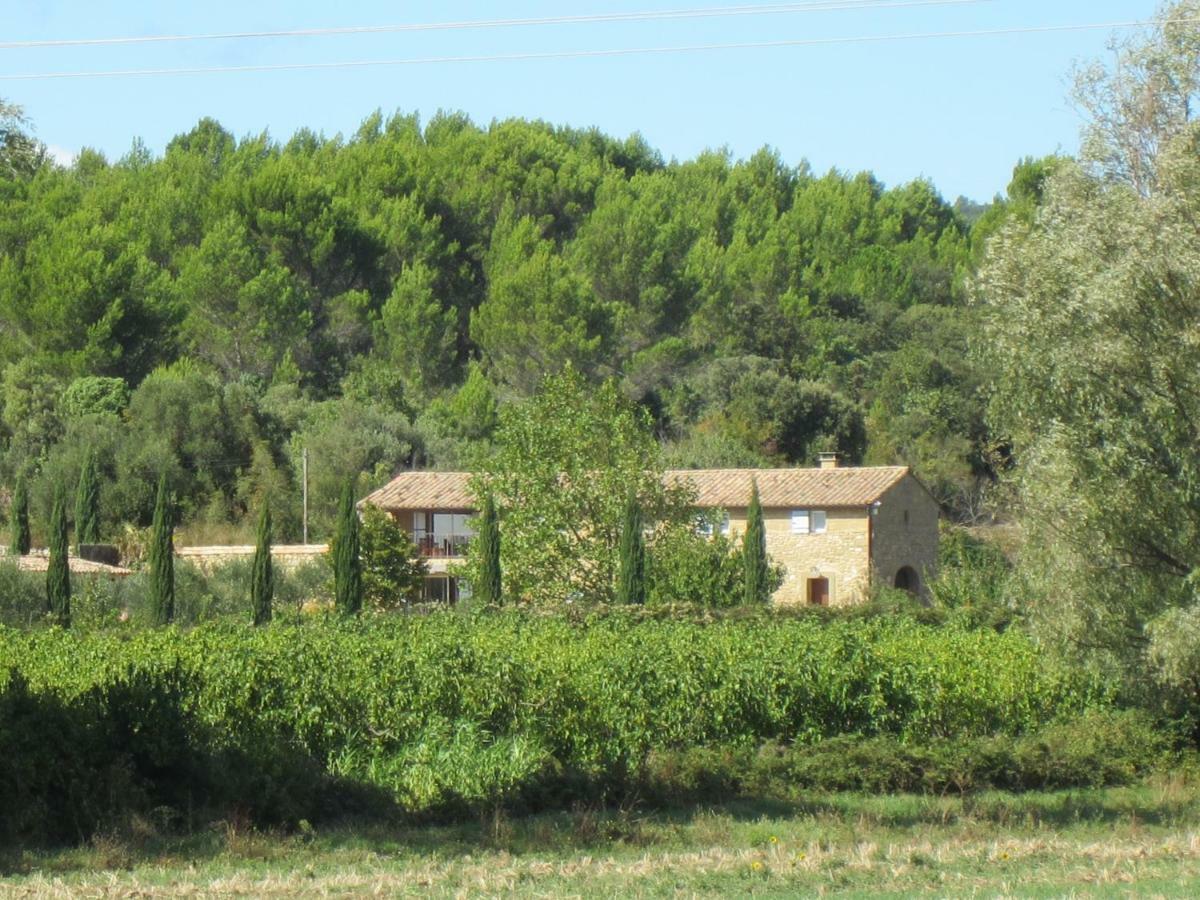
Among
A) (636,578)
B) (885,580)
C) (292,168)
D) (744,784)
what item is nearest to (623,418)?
(636,578)

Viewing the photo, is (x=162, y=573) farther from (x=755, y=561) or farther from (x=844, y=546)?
(x=844, y=546)

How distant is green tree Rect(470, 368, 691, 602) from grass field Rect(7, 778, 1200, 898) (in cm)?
2258

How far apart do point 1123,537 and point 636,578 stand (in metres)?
22.3

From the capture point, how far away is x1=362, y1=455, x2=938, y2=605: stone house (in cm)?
4788

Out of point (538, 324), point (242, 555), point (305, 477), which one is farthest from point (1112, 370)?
point (538, 324)

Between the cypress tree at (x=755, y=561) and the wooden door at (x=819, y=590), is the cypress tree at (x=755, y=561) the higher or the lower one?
the higher one

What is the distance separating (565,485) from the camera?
3825cm

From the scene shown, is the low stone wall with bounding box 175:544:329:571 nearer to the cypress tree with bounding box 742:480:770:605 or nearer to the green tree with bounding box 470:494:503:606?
the green tree with bounding box 470:494:503:606

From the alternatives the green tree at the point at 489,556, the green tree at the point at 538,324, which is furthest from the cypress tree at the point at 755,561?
the green tree at the point at 538,324

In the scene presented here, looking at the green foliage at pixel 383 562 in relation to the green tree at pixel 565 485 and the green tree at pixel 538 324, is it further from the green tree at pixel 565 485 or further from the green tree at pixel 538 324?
the green tree at pixel 538 324

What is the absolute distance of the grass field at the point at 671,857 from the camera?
10.5 meters

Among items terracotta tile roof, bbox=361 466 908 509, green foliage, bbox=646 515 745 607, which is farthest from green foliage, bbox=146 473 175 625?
green foliage, bbox=646 515 745 607

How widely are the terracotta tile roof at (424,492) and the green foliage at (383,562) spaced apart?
7991 mm

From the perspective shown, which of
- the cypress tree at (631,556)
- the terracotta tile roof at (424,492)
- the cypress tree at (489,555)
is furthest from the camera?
the terracotta tile roof at (424,492)
